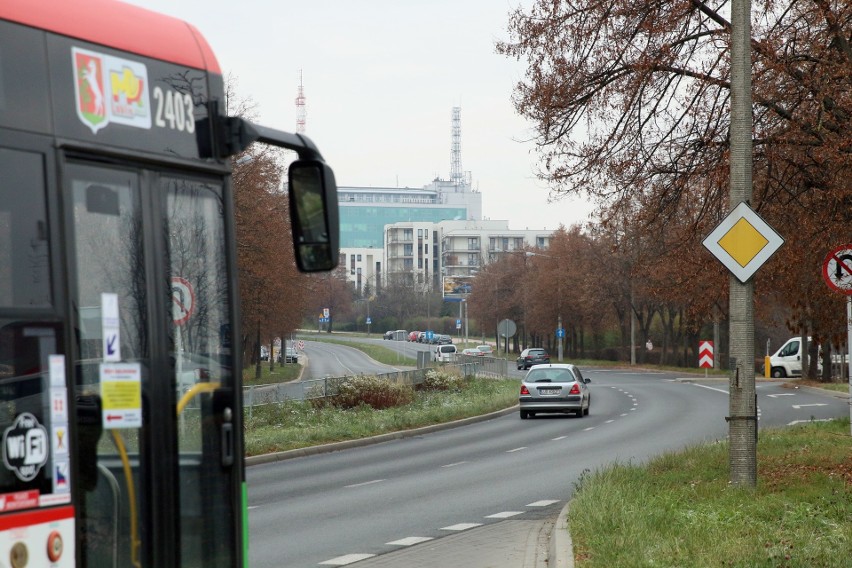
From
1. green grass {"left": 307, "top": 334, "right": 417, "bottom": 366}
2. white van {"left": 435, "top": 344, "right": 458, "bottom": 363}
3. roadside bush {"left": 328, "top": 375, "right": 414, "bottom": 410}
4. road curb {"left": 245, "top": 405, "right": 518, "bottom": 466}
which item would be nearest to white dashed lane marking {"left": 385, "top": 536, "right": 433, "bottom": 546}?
road curb {"left": 245, "top": 405, "right": 518, "bottom": 466}

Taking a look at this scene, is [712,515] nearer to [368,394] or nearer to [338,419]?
[338,419]

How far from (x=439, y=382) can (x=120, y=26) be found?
37628 millimetres

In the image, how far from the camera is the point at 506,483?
1759 centimetres

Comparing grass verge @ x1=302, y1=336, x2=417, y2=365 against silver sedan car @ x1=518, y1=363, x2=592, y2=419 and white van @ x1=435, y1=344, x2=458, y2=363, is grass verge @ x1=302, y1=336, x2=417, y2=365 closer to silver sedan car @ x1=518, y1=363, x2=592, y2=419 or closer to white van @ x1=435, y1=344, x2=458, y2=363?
white van @ x1=435, y1=344, x2=458, y2=363

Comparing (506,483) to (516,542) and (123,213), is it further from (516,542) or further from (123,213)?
(123,213)

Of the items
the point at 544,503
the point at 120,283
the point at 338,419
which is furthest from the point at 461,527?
the point at 338,419

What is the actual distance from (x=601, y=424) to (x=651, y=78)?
14916 millimetres

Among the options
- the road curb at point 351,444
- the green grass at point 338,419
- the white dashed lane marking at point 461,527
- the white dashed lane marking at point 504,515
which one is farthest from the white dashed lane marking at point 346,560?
the green grass at point 338,419

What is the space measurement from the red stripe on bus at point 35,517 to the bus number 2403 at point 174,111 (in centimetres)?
149

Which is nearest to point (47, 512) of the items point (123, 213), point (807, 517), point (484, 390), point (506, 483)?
point (123, 213)

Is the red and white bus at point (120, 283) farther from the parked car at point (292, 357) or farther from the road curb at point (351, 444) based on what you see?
the parked car at point (292, 357)

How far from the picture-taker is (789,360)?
63.8 m

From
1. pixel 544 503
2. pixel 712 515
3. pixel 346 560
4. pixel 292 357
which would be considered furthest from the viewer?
pixel 292 357

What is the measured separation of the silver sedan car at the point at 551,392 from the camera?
33188 mm
